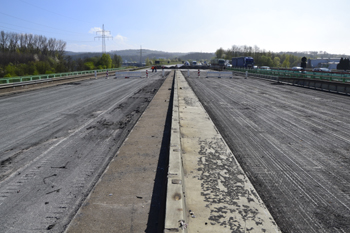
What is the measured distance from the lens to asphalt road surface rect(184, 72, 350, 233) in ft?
13.7

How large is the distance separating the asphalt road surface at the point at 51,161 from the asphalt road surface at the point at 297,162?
3.55 metres

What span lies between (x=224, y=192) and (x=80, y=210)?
2.53 metres

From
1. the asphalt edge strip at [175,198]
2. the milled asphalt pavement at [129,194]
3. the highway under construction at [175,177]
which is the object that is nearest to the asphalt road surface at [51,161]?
the highway under construction at [175,177]

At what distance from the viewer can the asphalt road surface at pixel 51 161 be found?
13.8ft

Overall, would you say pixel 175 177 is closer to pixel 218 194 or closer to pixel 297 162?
pixel 218 194

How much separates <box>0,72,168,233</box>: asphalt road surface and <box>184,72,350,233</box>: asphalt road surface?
3553mm

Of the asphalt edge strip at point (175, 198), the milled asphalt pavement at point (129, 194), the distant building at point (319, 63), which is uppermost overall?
the distant building at point (319, 63)

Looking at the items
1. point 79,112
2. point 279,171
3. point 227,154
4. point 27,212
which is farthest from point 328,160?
point 79,112

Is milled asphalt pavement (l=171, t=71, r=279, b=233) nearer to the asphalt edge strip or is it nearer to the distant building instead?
the asphalt edge strip

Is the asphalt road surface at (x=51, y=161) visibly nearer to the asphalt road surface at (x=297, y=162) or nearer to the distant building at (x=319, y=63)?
the asphalt road surface at (x=297, y=162)

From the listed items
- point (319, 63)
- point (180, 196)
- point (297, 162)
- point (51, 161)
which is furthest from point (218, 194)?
point (319, 63)

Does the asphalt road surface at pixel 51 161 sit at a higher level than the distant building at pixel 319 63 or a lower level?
lower

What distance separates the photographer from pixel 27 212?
423 cm

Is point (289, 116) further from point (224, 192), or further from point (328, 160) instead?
point (224, 192)
